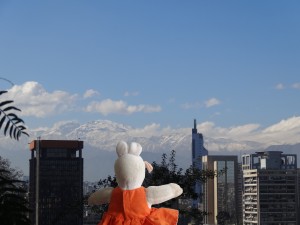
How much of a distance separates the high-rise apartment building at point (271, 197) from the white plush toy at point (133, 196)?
242 feet

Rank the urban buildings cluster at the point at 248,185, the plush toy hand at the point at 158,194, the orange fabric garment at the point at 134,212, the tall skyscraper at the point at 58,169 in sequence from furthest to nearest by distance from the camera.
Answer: the urban buildings cluster at the point at 248,185 < the tall skyscraper at the point at 58,169 < the plush toy hand at the point at 158,194 < the orange fabric garment at the point at 134,212

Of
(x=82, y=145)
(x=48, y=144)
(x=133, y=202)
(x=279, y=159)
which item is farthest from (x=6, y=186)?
(x=279, y=159)

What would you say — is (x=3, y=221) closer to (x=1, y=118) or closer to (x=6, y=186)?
(x=6, y=186)

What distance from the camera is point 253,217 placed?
78.2 m

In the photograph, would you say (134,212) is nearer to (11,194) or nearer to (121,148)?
(121,148)

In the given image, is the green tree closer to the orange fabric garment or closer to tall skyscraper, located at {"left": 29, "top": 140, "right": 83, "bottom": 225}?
the orange fabric garment

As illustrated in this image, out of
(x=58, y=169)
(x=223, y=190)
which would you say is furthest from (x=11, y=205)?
(x=223, y=190)

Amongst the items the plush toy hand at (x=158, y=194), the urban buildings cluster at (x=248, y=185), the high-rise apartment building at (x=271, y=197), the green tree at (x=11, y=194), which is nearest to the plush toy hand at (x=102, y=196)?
the plush toy hand at (x=158, y=194)

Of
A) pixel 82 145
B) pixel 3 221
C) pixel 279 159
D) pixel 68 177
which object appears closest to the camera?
pixel 3 221

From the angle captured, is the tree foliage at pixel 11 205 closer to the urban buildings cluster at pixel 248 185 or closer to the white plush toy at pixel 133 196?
the white plush toy at pixel 133 196

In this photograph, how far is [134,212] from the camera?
3.23m

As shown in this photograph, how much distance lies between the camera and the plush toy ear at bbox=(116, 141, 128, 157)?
3.46 m

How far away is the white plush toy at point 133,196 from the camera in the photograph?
322 cm

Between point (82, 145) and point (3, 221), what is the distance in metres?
42.8
